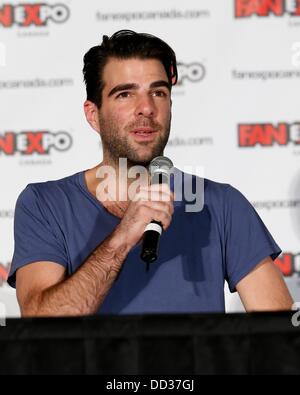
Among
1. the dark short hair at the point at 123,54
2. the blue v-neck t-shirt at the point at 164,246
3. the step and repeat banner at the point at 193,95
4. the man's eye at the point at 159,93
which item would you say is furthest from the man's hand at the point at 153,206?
the step and repeat banner at the point at 193,95

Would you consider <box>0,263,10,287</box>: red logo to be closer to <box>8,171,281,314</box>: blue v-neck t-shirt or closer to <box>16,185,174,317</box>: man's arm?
<box>8,171,281,314</box>: blue v-neck t-shirt

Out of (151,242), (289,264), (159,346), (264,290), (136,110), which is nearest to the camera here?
(159,346)

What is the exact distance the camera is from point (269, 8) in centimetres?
310

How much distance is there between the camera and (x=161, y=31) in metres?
3.11

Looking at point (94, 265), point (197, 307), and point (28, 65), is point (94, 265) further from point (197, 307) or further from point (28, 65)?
point (28, 65)

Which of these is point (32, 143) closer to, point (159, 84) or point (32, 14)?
point (32, 14)

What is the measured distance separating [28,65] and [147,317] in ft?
6.83

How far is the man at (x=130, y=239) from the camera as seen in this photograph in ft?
6.28

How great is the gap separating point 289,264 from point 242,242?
944 mm

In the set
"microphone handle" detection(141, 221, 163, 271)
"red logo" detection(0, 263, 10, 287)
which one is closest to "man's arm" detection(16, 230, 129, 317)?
"microphone handle" detection(141, 221, 163, 271)

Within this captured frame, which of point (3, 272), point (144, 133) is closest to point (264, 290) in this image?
point (144, 133)

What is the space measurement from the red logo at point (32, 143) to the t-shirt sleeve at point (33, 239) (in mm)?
905

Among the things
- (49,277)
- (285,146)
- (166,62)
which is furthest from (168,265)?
(285,146)

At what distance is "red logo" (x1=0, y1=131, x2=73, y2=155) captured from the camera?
10.1 feet
